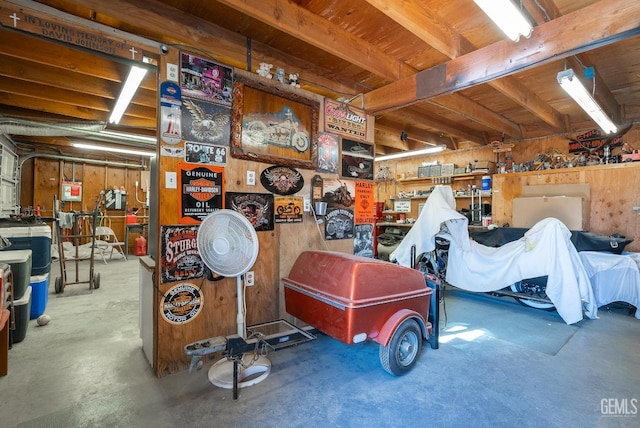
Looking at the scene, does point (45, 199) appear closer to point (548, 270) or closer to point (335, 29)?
point (335, 29)

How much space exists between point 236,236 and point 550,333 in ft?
12.2

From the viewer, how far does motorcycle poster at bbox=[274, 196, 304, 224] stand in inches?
123

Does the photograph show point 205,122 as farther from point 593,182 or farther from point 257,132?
point 593,182

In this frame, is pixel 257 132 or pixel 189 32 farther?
pixel 257 132

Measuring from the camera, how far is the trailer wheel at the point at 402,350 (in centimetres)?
244

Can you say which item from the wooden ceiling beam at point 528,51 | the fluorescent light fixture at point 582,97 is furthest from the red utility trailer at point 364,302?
the fluorescent light fixture at point 582,97

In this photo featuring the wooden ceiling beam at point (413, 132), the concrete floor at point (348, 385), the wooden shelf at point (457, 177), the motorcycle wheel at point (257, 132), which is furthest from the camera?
the wooden shelf at point (457, 177)

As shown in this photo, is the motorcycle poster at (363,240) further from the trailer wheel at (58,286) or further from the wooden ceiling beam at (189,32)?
the trailer wheel at (58,286)

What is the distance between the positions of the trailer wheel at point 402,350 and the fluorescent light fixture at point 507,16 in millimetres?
2460

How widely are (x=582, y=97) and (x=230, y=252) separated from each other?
478 centimetres

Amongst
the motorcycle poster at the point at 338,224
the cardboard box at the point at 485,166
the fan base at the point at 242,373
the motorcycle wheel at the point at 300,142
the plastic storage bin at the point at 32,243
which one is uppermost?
the cardboard box at the point at 485,166

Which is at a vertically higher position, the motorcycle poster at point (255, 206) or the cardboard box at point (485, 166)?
the cardboard box at point (485, 166)

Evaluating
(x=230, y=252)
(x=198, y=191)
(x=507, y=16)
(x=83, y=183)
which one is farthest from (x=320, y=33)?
(x=83, y=183)

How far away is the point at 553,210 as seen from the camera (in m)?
5.86
